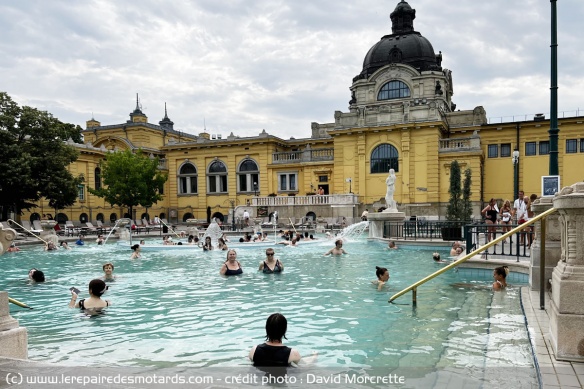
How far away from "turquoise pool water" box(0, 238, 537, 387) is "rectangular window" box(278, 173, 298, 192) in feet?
113

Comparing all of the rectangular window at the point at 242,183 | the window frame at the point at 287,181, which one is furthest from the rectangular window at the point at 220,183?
the window frame at the point at 287,181

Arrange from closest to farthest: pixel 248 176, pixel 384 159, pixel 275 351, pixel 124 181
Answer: pixel 275 351, pixel 124 181, pixel 384 159, pixel 248 176

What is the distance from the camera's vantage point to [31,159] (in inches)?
1172

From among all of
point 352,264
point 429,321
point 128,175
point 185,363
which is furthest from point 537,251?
point 128,175

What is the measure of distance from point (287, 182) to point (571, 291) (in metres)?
44.5

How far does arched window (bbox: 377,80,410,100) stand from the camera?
150 feet

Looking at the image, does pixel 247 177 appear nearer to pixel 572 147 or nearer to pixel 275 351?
pixel 572 147

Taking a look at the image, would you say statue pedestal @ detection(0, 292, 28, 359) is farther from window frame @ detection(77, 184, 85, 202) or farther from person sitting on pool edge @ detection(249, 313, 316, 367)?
window frame @ detection(77, 184, 85, 202)

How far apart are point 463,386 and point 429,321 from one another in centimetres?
289

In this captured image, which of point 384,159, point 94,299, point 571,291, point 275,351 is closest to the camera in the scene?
point 571,291

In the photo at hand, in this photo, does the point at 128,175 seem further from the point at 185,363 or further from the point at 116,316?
the point at 185,363

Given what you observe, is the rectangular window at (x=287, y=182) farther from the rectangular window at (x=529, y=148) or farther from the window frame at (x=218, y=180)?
the rectangular window at (x=529, y=148)

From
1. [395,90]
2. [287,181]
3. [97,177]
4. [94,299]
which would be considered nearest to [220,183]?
[287,181]

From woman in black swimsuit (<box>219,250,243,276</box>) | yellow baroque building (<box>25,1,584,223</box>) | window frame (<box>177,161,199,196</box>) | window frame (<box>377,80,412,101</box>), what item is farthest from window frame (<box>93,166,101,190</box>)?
woman in black swimsuit (<box>219,250,243,276</box>)
